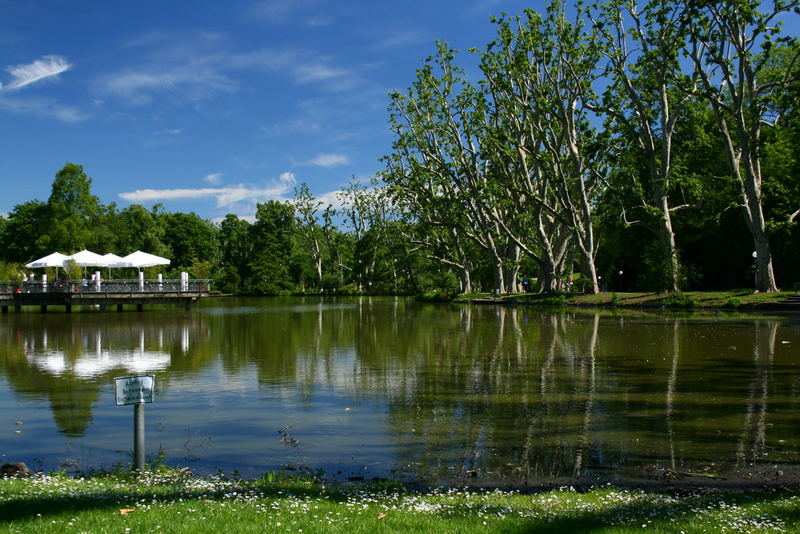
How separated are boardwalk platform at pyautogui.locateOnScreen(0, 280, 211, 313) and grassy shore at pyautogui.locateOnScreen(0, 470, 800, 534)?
39585mm

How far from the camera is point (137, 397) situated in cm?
739

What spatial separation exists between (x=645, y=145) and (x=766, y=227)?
7.98 meters

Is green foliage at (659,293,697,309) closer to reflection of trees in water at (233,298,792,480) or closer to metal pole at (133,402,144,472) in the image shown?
reflection of trees in water at (233,298,792,480)

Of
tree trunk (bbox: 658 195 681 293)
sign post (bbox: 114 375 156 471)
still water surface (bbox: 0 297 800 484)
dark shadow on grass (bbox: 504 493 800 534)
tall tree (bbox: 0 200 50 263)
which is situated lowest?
still water surface (bbox: 0 297 800 484)

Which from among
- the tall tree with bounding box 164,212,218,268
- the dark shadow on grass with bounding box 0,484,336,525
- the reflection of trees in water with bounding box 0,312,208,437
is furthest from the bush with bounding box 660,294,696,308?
the tall tree with bounding box 164,212,218,268

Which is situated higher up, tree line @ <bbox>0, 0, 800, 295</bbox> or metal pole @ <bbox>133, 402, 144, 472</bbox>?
tree line @ <bbox>0, 0, 800, 295</bbox>

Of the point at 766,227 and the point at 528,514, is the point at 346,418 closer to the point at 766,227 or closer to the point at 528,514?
the point at 528,514

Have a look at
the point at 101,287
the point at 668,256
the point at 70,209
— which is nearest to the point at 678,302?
the point at 668,256

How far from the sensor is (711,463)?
25.4 feet

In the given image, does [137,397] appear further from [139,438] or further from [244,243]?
[244,243]

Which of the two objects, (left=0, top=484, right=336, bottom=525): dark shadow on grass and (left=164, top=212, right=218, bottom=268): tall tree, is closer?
(left=0, top=484, right=336, bottom=525): dark shadow on grass

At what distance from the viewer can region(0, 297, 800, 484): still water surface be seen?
27.1ft

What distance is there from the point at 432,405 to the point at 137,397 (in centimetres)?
549

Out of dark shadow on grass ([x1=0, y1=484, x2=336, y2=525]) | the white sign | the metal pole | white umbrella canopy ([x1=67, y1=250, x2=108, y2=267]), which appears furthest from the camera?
white umbrella canopy ([x1=67, y1=250, x2=108, y2=267])
